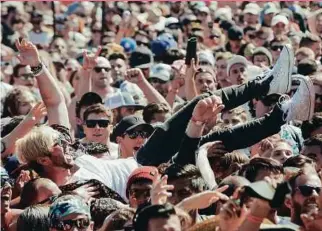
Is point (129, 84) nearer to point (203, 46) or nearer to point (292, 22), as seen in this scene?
point (203, 46)

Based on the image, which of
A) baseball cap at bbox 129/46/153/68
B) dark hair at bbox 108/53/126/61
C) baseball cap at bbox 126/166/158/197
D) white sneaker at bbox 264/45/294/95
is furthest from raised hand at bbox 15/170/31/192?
baseball cap at bbox 129/46/153/68

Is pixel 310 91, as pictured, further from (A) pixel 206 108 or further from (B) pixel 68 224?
(B) pixel 68 224

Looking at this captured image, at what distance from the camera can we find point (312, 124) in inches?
343

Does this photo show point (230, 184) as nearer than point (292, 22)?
Yes

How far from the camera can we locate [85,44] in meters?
18.1

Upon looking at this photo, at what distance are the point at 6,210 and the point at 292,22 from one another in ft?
30.9

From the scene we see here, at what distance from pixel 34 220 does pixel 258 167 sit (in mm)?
1274

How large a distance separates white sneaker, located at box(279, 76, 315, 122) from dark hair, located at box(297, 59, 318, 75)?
6.21 ft

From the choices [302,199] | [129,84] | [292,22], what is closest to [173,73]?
[129,84]

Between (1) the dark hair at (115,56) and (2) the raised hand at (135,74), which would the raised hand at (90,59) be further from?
(1) the dark hair at (115,56)

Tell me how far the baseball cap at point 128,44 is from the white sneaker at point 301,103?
7.04m

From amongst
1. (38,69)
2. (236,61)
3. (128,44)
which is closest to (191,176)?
(38,69)

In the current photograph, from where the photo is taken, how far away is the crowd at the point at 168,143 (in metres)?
6.16

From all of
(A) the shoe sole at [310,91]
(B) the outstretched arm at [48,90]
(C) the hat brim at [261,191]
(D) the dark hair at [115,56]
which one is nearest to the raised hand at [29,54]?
(B) the outstretched arm at [48,90]
